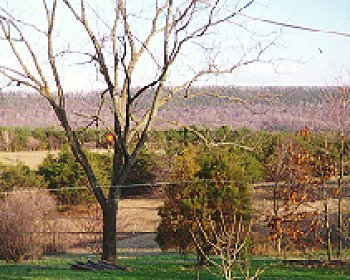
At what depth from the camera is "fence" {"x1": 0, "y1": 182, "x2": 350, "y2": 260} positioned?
15.1 m

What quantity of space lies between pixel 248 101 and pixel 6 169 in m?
20.1

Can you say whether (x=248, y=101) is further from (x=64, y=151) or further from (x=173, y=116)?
(x=64, y=151)

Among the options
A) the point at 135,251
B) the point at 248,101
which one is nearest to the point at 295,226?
the point at 248,101

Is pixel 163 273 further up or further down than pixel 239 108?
further down

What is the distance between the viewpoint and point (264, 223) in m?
19.9

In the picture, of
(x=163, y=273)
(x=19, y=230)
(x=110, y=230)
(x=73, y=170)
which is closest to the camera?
(x=163, y=273)

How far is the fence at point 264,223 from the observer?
1507 centimetres

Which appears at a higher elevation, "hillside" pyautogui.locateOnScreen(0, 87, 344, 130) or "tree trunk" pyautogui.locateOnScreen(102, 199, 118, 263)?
"hillside" pyautogui.locateOnScreen(0, 87, 344, 130)

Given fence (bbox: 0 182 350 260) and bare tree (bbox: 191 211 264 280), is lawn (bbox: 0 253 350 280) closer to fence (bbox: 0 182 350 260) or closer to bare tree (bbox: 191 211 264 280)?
bare tree (bbox: 191 211 264 280)

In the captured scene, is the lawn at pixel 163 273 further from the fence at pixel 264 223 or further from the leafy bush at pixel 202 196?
the fence at pixel 264 223

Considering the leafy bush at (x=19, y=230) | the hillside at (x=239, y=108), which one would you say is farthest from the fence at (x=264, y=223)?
the hillside at (x=239, y=108)

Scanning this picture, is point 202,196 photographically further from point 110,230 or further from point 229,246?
point 229,246

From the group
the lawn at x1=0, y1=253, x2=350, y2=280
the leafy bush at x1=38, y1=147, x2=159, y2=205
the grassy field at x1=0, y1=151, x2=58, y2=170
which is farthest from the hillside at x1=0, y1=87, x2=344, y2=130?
the grassy field at x1=0, y1=151, x2=58, y2=170

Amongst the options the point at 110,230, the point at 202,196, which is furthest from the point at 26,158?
the point at 202,196
